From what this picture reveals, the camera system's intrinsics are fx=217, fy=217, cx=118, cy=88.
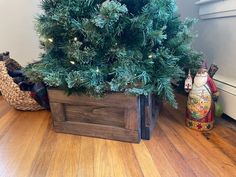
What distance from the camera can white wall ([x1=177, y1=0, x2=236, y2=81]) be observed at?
3.32 ft

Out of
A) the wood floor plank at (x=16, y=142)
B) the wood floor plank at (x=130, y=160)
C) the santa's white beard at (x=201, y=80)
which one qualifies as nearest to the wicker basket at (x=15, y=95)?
the wood floor plank at (x=16, y=142)

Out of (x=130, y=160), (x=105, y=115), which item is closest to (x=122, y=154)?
(x=130, y=160)

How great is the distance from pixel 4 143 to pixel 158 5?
2.82 feet

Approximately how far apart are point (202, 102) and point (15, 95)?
1.01 meters

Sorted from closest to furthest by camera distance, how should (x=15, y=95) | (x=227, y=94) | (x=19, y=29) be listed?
(x=227, y=94) → (x=15, y=95) → (x=19, y=29)

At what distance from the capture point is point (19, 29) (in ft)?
5.58

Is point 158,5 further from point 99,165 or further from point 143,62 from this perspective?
point 99,165

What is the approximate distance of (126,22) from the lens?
0.82 metres

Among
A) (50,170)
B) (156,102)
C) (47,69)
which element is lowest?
(50,170)

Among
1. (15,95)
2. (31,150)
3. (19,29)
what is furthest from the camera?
(19,29)

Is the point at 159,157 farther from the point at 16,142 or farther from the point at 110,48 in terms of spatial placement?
the point at 16,142

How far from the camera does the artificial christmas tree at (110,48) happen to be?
0.80m

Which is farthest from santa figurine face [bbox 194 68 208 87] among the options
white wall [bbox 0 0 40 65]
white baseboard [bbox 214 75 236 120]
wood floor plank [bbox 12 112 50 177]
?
white wall [bbox 0 0 40 65]

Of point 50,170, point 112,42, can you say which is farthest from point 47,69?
point 50,170
